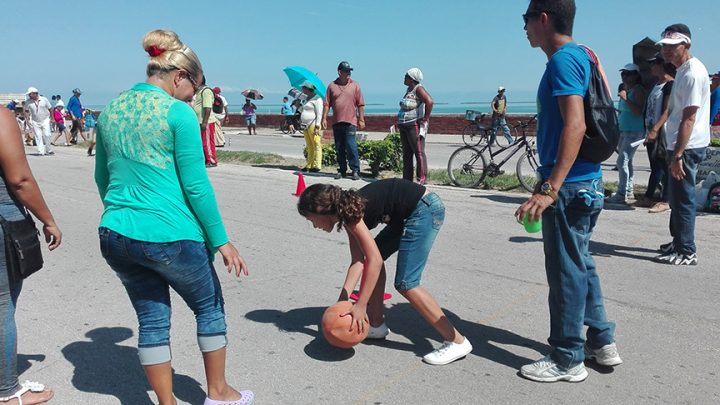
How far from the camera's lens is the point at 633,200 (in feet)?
29.8

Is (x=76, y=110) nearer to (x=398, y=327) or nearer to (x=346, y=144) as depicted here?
(x=346, y=144)

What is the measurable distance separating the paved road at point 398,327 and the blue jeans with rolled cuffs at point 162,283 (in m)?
0.56

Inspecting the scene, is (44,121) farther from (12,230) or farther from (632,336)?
(632,336)

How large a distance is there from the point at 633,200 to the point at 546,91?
639 centimetres

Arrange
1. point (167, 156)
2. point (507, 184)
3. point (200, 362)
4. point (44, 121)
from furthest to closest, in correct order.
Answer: point (44, 121) < point (507, 184) < point (200, 362) < point (167, 156)

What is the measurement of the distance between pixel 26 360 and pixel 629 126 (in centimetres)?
828

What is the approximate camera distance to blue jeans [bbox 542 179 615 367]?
3422 millimetres

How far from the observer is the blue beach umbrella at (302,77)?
13.0m

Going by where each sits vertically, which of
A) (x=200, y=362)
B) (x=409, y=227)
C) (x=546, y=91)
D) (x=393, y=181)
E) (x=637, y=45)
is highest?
(x=637, y=45)

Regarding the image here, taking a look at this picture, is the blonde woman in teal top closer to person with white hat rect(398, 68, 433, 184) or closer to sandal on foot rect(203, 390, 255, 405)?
sandal on foot rect(203, 390, 255, 405)

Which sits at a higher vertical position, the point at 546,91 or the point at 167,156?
the point at 546,91

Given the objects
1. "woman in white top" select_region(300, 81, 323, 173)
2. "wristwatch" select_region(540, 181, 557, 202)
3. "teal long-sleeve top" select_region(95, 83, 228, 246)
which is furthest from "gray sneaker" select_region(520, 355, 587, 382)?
"woman in white top" select_region(300, 81, 323, 173)

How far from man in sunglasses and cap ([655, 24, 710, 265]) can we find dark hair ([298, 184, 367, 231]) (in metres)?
3.50

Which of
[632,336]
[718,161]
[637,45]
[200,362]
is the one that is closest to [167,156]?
[200,362]
